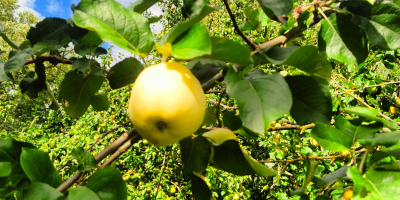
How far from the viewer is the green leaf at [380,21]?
546 mm

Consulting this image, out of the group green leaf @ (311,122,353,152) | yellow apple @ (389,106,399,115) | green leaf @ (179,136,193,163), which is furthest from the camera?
yellow apple @ (389,106,399,115)

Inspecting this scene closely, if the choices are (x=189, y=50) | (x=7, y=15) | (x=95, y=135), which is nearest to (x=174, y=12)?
(x=95, y=135)

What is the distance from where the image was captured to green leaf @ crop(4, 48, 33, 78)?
2.00ft

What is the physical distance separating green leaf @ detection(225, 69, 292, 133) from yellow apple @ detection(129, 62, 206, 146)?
0.07 metres

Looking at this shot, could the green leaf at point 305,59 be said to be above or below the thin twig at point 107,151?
above

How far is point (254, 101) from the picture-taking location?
37 cm

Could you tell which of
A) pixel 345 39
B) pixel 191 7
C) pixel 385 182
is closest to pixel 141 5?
pixel 191 7

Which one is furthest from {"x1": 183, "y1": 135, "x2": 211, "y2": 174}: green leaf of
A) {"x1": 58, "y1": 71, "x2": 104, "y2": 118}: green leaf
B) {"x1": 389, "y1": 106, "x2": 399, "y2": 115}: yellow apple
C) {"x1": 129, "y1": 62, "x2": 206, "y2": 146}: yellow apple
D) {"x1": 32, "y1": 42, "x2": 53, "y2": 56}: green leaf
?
{"x1": 389, "y1": 106, "x2": 399, "y2": 115}: yellow apple

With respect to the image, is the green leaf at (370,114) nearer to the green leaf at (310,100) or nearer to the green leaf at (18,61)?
the green leaf at (310,100)

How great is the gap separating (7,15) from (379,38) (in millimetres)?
15235

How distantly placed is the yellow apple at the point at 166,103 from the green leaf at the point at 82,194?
0.43 feet

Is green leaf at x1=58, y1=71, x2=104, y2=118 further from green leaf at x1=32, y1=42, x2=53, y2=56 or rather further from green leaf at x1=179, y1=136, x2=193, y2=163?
green leaf at x1=179, y1=136, x2=193, y2=163

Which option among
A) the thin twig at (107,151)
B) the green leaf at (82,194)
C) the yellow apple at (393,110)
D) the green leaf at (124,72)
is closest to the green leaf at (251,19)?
the green leaf at (124,72)

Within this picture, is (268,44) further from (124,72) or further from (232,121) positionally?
(124,72)
